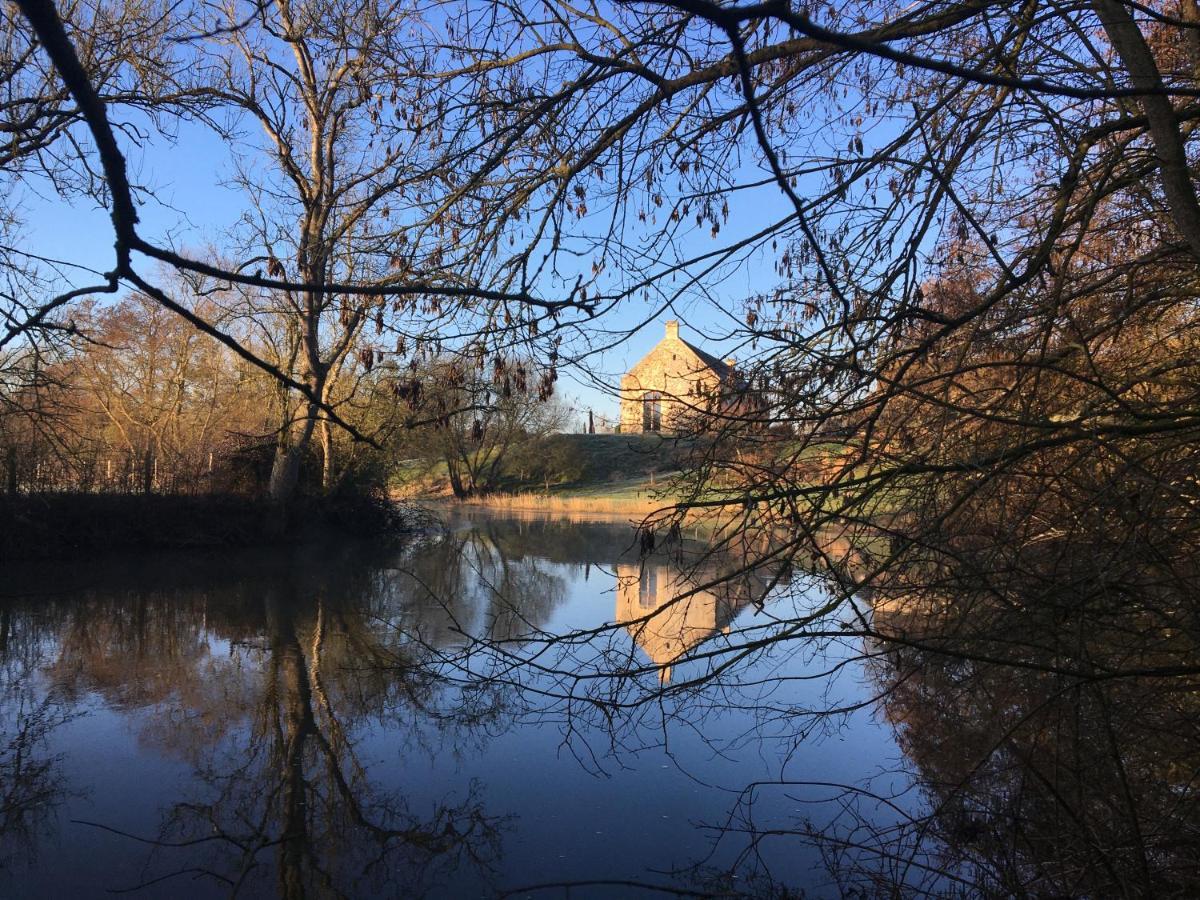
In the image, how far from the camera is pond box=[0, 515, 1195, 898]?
365cm

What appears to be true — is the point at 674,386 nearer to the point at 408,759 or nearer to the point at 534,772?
the point at 534,772

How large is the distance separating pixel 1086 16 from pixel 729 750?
4730mm

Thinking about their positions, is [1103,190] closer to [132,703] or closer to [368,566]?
[132,703]

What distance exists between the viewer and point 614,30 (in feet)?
14.5

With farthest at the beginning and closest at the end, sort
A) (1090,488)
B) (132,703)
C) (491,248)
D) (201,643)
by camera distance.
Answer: (201,643) → (132,703) → (491,248) → (1090,488)

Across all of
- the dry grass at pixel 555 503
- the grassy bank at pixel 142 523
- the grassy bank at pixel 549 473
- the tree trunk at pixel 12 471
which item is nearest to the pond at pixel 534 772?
the grassy bank at pixel 142 523

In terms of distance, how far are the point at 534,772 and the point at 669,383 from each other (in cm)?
250

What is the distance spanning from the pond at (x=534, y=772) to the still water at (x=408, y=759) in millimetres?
20

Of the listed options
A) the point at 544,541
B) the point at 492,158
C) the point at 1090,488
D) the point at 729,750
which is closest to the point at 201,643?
the point at 729,750

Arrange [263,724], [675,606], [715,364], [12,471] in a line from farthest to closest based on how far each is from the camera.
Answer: [12,471] < [675,606] < [263,724] < [715,364]

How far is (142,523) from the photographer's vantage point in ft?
48.9

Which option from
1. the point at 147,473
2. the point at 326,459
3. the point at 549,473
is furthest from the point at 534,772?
the point at 549,473

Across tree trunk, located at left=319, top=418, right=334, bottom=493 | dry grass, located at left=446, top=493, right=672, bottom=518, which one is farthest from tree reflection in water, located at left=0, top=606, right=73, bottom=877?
dry grass, located at left=446, top=493, right=672, bottom=518

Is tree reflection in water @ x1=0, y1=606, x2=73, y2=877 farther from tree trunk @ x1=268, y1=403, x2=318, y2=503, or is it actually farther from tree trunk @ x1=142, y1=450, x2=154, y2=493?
tree trunk @ x1=268, y1=403, x2=318, y2=503
